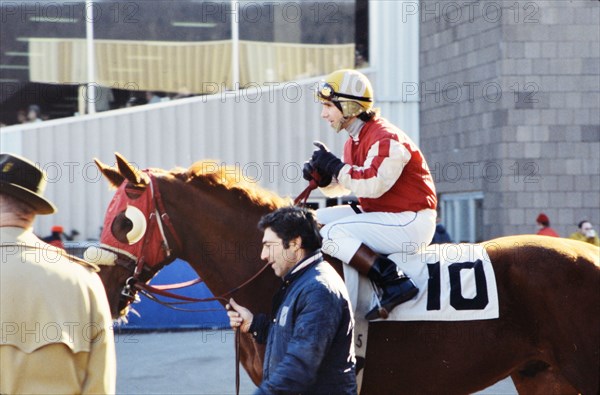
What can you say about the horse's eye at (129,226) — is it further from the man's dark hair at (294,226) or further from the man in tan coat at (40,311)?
the man in tan coat at (40,311)

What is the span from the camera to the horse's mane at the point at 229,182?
5.43 m

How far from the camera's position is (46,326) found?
3.32 m

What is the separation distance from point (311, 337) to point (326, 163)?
166cm

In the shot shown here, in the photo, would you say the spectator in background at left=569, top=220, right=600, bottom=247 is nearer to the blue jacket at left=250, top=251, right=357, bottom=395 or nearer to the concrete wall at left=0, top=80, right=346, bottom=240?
the concrete wall at left=0, top=80, right=346, bottom=240

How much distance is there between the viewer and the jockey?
5090 mm

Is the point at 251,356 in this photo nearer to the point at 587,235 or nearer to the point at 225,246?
the point at 225,246

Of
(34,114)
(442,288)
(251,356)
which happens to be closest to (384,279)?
(442,288)

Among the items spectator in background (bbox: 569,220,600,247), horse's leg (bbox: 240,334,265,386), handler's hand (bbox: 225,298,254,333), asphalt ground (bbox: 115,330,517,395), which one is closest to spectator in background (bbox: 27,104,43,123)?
asphalt ground (bbox: 115,330,517,395)

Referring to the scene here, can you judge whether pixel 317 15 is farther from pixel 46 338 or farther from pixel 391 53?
pixel 46 338

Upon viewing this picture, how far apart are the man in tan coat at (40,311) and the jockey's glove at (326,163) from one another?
2.03m

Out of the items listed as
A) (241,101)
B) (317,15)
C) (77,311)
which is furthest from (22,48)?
(77,311)

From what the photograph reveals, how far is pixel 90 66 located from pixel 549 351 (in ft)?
31.2

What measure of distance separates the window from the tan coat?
11.2m

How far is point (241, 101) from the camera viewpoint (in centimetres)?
1355
